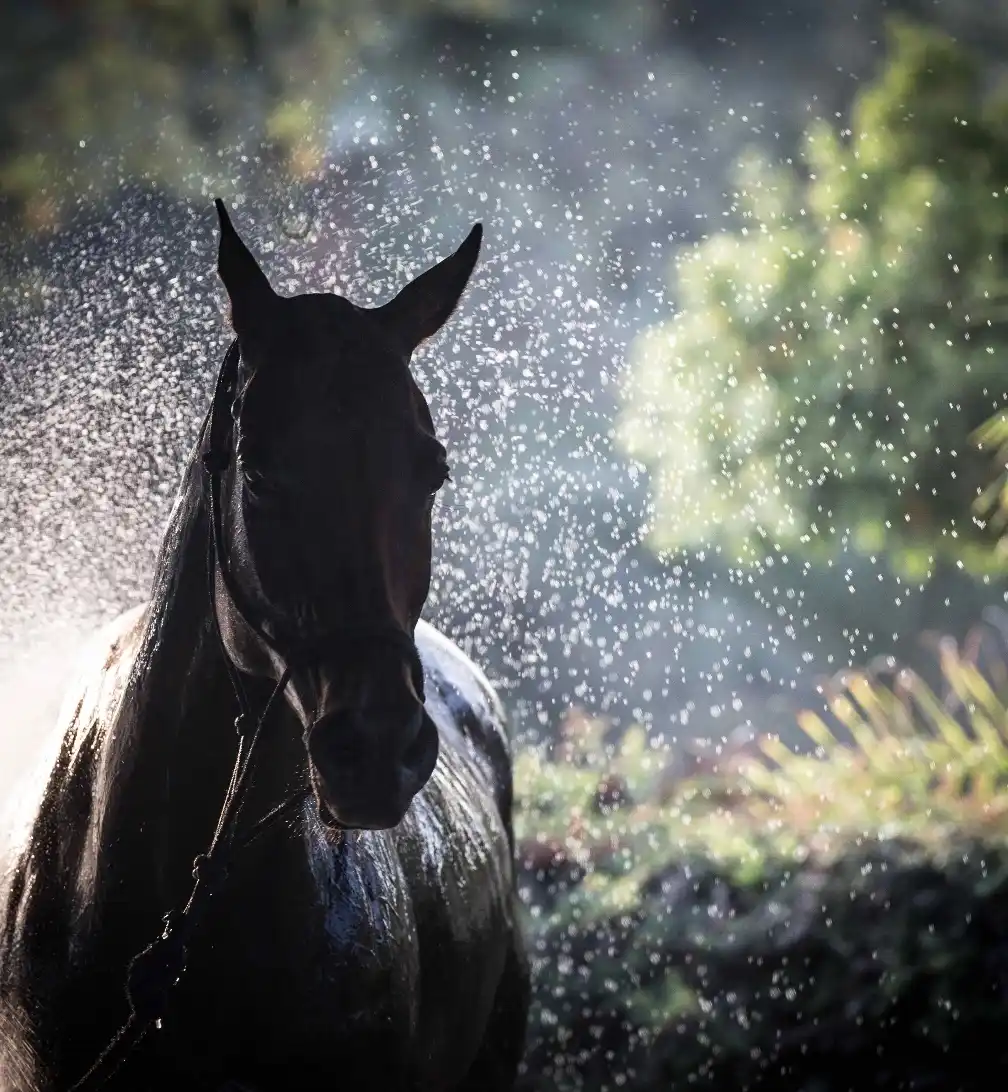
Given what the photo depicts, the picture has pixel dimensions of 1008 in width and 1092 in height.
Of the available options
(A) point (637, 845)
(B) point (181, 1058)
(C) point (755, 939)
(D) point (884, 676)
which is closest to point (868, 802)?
(C) point (755, 939)

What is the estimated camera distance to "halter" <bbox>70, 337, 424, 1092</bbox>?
0.89 meters

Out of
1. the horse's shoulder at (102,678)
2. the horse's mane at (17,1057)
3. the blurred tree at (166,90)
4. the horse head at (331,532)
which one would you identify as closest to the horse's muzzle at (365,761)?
the horse head at (331,532)

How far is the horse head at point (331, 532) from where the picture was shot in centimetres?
84

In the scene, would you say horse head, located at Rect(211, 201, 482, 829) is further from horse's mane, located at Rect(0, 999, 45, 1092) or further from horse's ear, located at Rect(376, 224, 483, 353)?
horse's mane, located at Rect(0, 999, 45, 1092)

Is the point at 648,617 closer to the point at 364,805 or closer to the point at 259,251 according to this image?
the point at 259,251

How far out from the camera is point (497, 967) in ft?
5.25

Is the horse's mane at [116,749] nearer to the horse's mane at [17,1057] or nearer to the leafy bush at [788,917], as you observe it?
the horse's mane at [17,1057]

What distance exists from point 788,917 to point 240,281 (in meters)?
2.02

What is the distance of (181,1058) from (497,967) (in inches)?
27.4

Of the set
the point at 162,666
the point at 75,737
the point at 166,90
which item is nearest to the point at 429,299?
the point at 162,666

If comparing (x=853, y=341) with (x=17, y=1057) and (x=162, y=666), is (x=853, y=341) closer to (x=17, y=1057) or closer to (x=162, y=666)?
(x=162, y=666)

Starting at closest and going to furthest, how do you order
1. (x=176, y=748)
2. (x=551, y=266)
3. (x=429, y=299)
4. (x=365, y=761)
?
(x=365, y=761) < (x=176, y=748) < (x=429, y=299) < (x=551, y=266)

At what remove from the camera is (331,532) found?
0.90 metres

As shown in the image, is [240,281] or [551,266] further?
[551,266]
